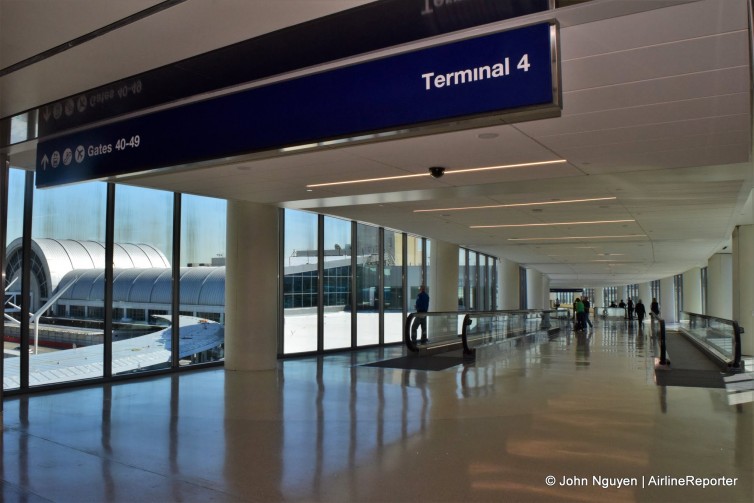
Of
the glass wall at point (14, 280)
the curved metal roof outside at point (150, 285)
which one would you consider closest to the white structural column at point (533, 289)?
the curved metal roof outside at point (150, 285)

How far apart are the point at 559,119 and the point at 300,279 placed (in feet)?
33.3

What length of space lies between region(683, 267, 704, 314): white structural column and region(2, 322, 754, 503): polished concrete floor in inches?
1255

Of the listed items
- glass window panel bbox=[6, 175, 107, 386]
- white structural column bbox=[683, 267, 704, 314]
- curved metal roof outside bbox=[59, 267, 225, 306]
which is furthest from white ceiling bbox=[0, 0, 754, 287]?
white structural column bbox=[683, 267, 704, 314]

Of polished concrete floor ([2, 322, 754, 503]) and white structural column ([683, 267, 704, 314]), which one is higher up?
white structural column ([683, 267, 704, 314])

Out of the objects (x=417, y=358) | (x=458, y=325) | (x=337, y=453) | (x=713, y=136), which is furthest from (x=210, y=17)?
(x=458, y=325)

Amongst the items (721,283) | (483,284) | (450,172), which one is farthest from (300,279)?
(721,283)

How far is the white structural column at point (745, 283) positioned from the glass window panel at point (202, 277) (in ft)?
48.5

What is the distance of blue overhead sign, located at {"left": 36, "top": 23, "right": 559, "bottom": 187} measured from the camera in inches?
112

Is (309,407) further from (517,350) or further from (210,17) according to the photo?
(517,350)

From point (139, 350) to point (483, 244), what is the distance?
44.6ft

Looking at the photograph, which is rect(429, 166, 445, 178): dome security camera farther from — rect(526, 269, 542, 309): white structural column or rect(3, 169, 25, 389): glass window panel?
rect(526, 269, 542, 309): white structural column

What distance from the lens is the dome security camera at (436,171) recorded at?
797 centimetres

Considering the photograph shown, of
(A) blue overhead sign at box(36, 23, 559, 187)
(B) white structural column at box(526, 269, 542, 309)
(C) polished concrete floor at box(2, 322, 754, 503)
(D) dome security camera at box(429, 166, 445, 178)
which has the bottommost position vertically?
(C) polished concrete floor at box(2, 322, 754, 503)

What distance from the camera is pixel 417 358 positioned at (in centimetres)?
1454
